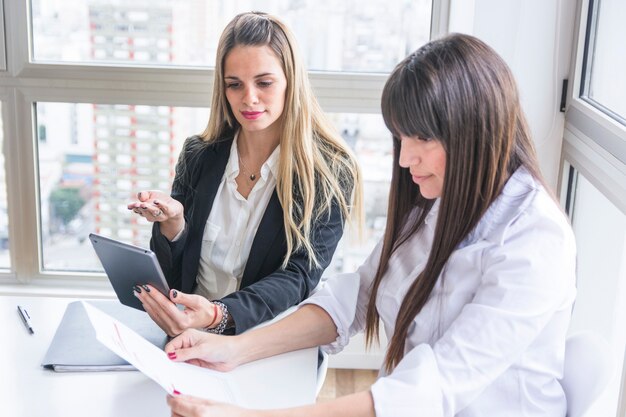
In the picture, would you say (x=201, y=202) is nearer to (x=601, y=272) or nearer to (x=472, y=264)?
(x=472, y=264)

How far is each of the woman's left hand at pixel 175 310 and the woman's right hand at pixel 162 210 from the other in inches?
10.0

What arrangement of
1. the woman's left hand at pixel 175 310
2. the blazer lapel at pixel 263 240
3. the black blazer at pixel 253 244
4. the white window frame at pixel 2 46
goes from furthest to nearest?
1. the white window frame at pixel 2 46
2. the blazer lapel at pixel 263 240
3. the black blazer at pixel 253 244
4. the woman's left hand at pixel 175 310

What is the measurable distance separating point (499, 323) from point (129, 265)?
30.1 inches

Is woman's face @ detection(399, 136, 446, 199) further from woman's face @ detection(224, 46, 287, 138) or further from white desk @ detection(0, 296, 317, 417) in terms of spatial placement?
woman's face @ detection(224, 46, 287, 138)

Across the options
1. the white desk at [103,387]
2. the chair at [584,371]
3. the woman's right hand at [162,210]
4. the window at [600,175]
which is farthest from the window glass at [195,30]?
the chair at [584,371]

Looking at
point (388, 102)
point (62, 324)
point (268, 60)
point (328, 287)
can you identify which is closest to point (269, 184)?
point (268, 60)

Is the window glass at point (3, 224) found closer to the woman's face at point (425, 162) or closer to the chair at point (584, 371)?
the woman's face at point (425, 162)

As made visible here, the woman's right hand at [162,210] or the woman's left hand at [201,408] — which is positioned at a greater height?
the woman's right hand at [162,210]

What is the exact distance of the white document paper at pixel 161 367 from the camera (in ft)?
4.18

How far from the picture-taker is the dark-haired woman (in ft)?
3.93

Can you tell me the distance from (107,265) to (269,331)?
378mm

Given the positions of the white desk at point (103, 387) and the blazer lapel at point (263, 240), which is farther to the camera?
the blazer lapel at point (263, 240)

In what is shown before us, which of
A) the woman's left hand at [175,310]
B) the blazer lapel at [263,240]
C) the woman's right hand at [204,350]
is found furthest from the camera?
the blazer lapel at [263,240]

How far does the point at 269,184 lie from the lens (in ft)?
6.56
